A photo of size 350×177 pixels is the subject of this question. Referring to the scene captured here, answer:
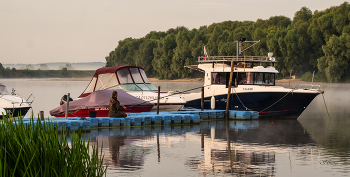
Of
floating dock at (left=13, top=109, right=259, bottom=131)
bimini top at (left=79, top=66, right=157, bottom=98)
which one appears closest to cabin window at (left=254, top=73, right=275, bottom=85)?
floating dock at (left=13, top=109, right=259, bottom=131)

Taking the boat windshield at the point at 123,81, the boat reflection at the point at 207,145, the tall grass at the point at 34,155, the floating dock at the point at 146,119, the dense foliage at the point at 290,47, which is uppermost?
the dense foliage at the point at 290,47

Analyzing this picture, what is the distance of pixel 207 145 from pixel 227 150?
1.51 m

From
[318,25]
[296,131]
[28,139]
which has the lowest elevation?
[296,131]

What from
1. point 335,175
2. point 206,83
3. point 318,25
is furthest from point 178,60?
point 335,175

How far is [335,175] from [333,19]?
323 feet

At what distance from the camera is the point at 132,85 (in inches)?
1146

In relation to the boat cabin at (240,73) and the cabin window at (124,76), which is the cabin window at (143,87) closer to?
the cabin window at (124,76)

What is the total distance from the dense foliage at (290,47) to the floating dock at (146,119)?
4155 cm

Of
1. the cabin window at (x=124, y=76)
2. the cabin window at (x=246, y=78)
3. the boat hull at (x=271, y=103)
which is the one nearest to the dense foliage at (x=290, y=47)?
the cabin window at (x=246, y=78)

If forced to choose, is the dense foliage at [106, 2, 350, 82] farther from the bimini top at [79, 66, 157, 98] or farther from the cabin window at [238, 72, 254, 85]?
the bimini top at [79, 66, 157, 98]

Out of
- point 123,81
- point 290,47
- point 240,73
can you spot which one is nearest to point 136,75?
point 123,81

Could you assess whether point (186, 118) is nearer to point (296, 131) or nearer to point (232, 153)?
point (296, 131)

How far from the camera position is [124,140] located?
1880 centimetres

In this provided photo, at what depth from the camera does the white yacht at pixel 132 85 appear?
28281 mm
